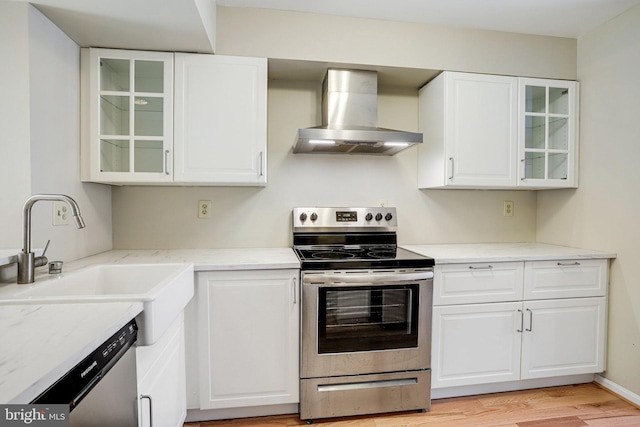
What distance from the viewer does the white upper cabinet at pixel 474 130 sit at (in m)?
2.12

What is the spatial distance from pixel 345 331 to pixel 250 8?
200cm

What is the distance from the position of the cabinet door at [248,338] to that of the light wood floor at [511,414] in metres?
0.19

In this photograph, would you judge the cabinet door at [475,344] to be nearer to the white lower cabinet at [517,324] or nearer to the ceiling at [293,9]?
the white lower cabinet at [517,324]

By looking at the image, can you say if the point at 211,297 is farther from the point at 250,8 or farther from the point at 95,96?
the point at 250,8

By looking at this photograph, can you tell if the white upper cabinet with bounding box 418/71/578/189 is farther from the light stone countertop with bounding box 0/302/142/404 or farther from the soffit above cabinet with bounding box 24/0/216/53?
the light stone countertop with bounding box 0/302/142/404

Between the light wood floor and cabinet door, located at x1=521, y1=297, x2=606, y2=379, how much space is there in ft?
0.47

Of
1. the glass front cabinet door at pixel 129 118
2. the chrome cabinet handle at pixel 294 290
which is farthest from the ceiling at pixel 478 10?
the chrome cabinet handle at pixel 294 290

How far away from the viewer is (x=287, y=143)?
2.29m

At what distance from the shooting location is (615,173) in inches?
80.0

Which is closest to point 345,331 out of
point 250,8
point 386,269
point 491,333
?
point 386,269

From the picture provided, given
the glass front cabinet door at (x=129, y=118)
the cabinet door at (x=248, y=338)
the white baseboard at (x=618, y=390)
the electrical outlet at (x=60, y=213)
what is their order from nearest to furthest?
the electrical outlet at (x=60, y=213)
the cabinet door at (x=248, y=338)
the glass front cabinet door at (x=129, y=118)
the white baseboard at (x=618, y=390)

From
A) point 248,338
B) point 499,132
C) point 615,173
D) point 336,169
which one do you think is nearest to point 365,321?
point 248,338

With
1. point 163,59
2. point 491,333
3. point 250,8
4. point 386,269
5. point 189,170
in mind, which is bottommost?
point 491,333

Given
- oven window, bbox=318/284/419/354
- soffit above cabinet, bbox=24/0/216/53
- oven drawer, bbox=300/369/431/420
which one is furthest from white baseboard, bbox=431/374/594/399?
soffit above cabinet, bbox=24/0/216/53
